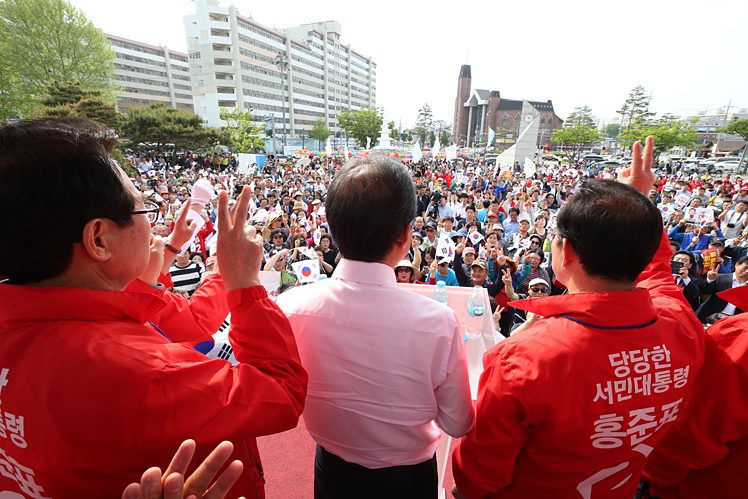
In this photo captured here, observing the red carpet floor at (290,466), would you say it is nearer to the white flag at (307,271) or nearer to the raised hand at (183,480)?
the white flag at (307,271)

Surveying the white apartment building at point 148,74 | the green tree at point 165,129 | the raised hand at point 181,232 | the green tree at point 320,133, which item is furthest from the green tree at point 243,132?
the raised hand at point 181,232

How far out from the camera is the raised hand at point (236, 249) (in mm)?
1000

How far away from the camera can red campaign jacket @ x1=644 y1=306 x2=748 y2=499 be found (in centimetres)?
126

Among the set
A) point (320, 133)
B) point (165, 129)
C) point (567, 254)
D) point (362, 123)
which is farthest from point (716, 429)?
point (320, 133)

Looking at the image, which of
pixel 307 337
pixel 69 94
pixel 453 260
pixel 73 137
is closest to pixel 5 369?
pixel 73 137

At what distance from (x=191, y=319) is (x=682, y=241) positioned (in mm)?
8731

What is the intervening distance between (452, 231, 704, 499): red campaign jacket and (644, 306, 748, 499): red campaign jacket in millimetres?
130

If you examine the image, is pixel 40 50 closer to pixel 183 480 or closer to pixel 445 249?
pixel 445 249

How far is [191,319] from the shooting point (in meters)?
1.39

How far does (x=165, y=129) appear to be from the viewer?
2509 centimetres

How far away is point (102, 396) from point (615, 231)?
144 cm

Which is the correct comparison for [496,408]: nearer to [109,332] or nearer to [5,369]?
[109,332]

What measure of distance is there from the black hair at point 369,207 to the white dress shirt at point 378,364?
0.07m

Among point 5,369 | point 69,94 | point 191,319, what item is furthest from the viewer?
point 69,94
